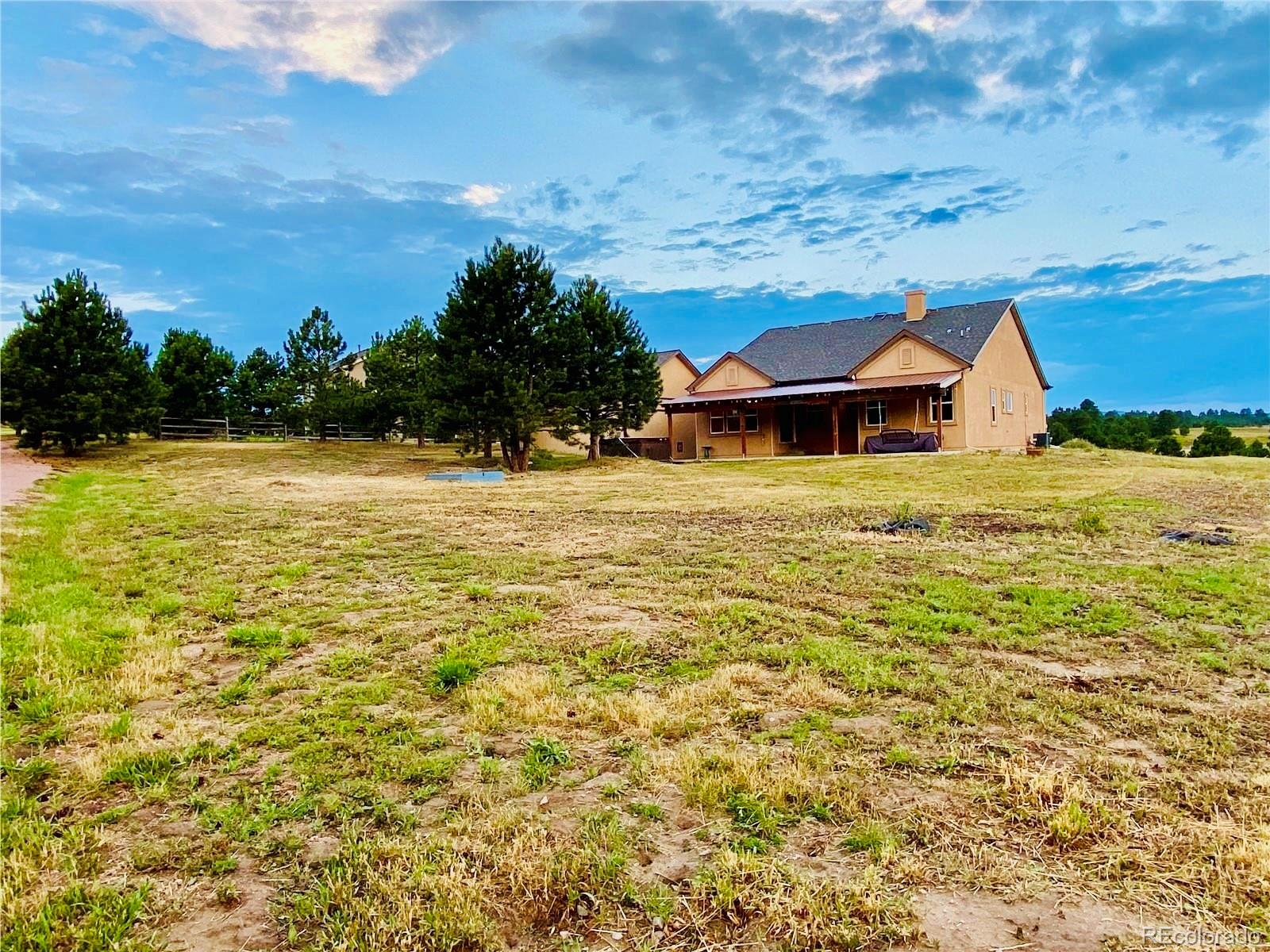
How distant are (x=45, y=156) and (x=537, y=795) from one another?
1753 centimetres

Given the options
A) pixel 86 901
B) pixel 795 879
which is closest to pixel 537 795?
pixel 795 879

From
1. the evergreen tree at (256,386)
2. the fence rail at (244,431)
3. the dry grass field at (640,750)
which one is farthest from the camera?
the evergreen tree at (256,386)

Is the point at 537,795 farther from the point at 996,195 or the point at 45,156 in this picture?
the point at 996,195

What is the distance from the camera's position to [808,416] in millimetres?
31609

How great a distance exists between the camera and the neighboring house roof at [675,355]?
3706cm

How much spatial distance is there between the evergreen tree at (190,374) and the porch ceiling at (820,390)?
2592cm

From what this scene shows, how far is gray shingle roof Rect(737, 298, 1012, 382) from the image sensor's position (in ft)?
95.8

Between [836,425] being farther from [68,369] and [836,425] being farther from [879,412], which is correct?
[68,369]

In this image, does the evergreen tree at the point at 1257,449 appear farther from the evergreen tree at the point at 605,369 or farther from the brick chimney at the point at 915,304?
the evergreen tree at the point at 605,369

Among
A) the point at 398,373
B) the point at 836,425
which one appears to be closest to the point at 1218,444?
the point at 836,425

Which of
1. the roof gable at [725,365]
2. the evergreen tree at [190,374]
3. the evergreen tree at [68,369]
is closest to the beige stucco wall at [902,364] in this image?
the roof gable at [725,365]

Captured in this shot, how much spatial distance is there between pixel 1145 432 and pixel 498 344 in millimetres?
42630

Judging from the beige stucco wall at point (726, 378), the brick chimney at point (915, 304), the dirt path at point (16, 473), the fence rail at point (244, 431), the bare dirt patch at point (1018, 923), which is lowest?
the bare dirt patch at point (1018, 923)

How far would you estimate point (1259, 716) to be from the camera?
3.59m
